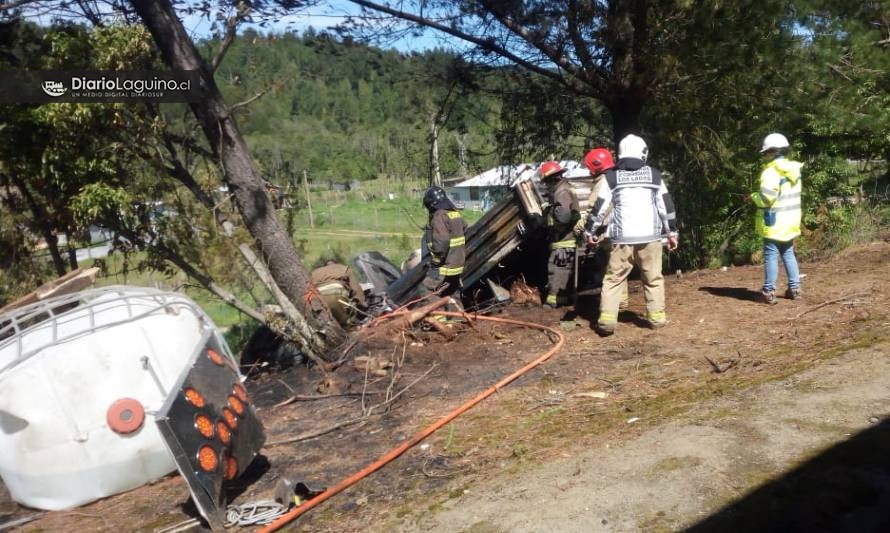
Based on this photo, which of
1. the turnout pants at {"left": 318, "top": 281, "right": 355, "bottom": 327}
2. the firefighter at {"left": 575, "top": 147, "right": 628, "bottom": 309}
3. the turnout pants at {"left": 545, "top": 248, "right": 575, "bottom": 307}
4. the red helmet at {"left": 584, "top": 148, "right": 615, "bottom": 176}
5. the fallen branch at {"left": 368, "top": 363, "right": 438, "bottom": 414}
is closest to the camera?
the fallen branch at {"left": 368, "top": 363, "right": 438, "bottom": 414}

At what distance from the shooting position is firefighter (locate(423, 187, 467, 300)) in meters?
7.60

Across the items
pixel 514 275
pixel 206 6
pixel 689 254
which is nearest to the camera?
pixel 206 6

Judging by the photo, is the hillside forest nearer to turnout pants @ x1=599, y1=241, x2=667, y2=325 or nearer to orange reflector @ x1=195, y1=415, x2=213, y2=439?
turnout pants @ x1=599, y1=241, x2=667, y2=325

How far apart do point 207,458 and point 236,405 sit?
493 millimetres

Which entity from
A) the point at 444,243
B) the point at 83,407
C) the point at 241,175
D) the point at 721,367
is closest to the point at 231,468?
the point at 83,407

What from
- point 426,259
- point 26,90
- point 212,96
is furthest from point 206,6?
point 426,259

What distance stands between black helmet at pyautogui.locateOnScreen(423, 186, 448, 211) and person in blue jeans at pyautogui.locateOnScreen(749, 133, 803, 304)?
10.8 feet

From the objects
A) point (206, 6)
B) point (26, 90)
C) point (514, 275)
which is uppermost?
point (206, 6)

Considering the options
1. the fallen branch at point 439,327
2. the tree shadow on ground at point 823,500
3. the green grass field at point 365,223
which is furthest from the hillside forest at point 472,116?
the green grass field at point 365,223

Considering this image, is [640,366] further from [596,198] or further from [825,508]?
[825,508]

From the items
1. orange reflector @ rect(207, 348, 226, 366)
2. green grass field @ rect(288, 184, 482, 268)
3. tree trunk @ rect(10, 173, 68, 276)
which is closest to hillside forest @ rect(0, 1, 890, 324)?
tree trunk @ rect(10, 173, 68, 276)

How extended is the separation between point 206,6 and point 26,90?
2.01m

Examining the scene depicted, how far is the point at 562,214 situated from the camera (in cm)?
740

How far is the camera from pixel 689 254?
12.3 m
